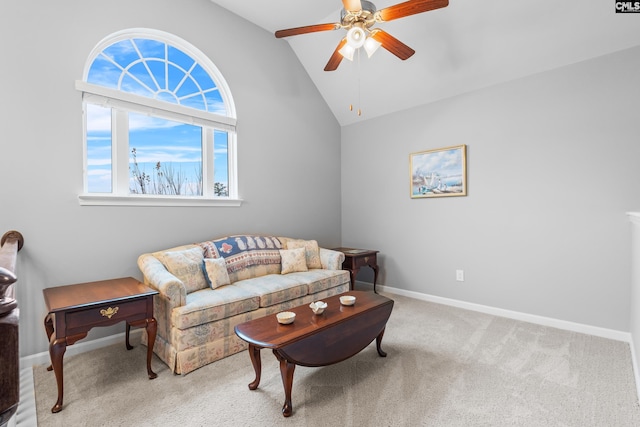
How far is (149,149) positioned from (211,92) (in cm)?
96

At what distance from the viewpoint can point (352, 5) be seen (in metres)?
2.11

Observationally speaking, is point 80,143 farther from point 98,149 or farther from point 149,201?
point 149,201

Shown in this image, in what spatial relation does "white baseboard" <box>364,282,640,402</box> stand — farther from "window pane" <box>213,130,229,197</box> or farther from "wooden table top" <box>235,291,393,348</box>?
"window pane" <box>213,130,229,197</box>

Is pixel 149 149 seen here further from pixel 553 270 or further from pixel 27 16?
pixel 553 270

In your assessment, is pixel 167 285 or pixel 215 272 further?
pixel 215 272

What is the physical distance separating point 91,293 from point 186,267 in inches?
27.3

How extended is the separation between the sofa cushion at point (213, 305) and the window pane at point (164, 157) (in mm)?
1185

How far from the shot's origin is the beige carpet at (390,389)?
1.71 meters

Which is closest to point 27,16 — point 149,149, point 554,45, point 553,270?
point 149,149

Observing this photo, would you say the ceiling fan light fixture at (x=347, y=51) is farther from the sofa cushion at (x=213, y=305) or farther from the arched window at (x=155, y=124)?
the sofa cushion at (x=213, y=305)

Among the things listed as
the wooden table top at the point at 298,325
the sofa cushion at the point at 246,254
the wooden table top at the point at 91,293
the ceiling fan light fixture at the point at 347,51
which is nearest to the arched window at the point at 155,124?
the sofa cushion at the point at 246,254

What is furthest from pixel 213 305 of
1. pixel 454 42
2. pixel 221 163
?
pixel 454 42

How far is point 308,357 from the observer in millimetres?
1812

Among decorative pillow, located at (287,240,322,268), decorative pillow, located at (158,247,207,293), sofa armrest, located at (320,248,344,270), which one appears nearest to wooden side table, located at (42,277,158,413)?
decorative pillow, located at (158,247,207,293)
